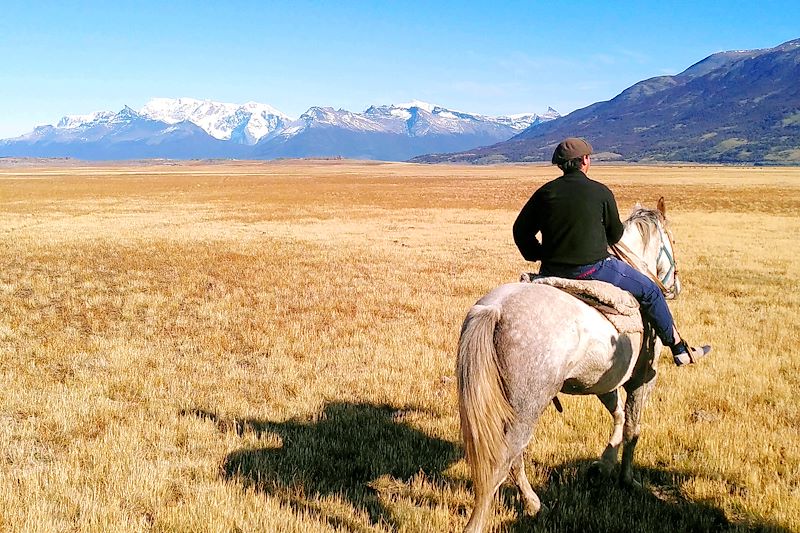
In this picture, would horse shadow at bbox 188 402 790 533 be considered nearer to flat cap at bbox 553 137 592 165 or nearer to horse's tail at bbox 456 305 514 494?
horse's tail at bbox 456 305 514 494

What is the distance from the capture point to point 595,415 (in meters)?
6.90

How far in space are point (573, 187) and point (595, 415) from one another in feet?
11.6

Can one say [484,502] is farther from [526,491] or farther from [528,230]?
[528,230]

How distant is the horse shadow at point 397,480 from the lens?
15.4 ft

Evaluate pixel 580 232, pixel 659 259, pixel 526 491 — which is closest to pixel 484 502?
pixel 526 491

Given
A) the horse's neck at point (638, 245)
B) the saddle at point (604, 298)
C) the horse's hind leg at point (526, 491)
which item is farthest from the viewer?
the horse's neck at point (638, 245)

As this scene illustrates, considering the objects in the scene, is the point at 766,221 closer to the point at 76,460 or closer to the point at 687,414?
the point at 687,414

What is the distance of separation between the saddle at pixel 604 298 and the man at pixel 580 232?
25cm

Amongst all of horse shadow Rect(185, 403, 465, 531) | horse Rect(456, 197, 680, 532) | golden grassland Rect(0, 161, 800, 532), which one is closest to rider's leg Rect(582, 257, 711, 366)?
horse Rect(456, 197, 680, 532)

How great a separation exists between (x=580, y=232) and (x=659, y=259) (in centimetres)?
190

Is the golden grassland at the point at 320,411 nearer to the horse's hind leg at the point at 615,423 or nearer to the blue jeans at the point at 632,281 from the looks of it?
the horse's hind leg at the point at 615,423

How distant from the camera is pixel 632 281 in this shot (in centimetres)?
503

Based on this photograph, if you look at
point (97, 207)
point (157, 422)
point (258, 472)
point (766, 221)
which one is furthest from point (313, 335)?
point (97, 207)

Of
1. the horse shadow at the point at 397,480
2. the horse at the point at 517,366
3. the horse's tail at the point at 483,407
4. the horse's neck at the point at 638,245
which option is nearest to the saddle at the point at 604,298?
the horse at the point at 517,366
